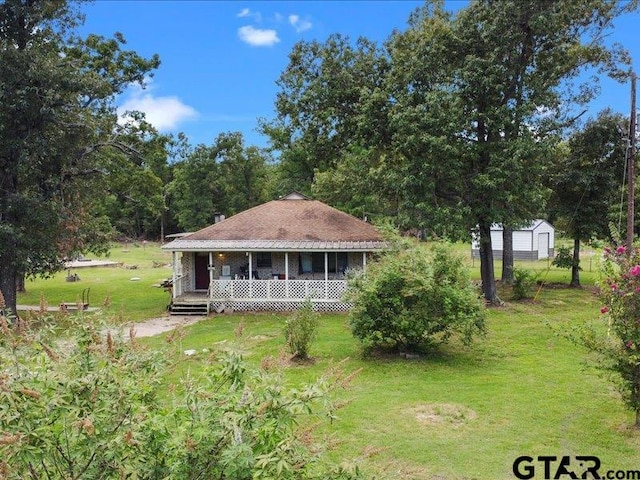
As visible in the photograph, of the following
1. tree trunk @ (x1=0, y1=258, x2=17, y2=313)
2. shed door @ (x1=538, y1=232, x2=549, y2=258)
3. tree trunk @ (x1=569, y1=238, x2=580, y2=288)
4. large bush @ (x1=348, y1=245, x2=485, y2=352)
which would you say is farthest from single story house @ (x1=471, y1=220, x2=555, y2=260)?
tree trunk @ (x1=0, y1=258, x2=17, y2=313)

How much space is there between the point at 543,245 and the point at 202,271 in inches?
1095

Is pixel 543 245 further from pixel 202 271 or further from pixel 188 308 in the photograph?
pixel 188 308

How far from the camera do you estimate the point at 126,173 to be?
2622 centimetres

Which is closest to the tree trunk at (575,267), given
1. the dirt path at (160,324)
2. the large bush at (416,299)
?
the large bush at (416,299)

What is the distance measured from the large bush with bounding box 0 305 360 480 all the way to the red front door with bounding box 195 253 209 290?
67.4 ft

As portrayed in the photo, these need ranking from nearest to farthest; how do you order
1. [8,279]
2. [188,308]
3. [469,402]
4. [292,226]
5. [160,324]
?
[469,402] → [8,279] → [160,324] → [188,308] → [292,226]

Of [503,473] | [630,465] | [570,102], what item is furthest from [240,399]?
[570,102]

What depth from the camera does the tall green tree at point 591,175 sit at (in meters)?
24.0

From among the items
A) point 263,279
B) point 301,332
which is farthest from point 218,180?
point 301,332

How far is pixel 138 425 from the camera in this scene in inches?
120

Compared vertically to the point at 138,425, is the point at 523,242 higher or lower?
higher

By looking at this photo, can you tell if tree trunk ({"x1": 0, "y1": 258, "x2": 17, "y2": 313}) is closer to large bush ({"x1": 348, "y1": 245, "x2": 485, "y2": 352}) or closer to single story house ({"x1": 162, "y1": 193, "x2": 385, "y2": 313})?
single story house ({"x1": 162, "y1": 193, "x2": 385, "y2": 313})

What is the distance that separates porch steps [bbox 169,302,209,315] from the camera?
814 inches

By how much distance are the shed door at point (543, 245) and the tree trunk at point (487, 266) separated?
1923 cm
